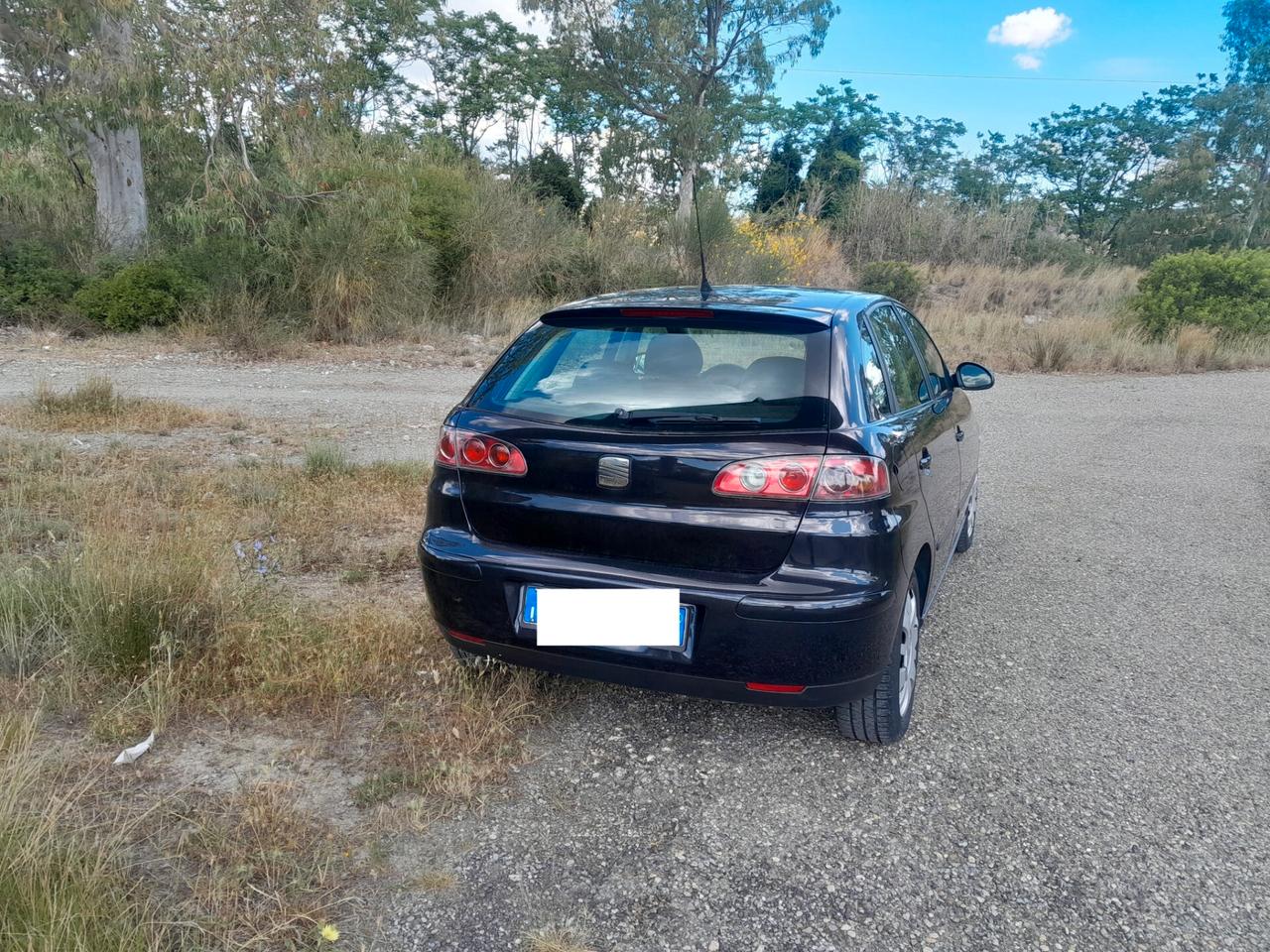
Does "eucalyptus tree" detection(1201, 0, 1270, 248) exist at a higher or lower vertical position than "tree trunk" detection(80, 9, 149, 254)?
higher

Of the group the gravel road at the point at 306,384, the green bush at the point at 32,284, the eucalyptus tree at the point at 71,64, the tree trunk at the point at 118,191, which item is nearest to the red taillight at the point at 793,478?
the gravel road at the point at 306,384

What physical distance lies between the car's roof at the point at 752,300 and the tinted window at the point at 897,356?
0.11 meters

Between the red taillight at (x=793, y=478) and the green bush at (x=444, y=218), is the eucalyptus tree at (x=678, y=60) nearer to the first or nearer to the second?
the green bush at (x=444, y=218)

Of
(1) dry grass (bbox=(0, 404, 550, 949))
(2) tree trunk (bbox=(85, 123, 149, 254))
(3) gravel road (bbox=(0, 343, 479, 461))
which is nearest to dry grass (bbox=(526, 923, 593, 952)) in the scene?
(1) dry grass (bbox=(0, 404, 550, 949))

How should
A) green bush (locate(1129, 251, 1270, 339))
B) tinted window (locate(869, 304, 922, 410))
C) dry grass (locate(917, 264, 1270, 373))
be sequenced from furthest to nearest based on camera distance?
green bush (locate(1129, 251, 1270, 339)) < dry grass (locate(917, 264, 1270, 373)) < tinted window (locate(869, 304, 922, 410))

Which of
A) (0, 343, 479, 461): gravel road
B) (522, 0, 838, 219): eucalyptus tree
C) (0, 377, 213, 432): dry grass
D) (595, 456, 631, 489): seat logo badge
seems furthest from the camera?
(522, 0, 838, 219): eucalyptus tree

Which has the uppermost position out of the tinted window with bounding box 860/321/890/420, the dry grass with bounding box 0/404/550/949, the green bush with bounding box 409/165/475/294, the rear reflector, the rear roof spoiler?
the green bush with bounding box 409/165/475/294

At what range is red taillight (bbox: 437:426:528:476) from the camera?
2799 mm

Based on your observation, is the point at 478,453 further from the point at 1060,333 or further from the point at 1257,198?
the point at 1257,198

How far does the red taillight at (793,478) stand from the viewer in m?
2.51

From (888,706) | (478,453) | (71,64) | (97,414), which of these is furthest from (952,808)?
(71,64)

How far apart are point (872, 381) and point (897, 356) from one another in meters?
0.63

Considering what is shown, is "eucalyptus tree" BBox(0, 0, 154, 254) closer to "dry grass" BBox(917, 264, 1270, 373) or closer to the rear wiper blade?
the rear wiper blade

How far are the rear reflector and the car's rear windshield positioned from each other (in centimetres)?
77
